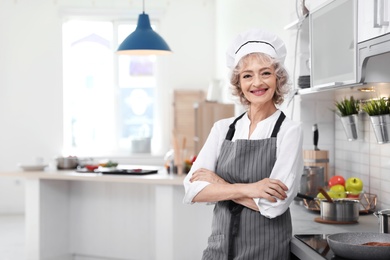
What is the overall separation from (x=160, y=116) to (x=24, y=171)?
339cm

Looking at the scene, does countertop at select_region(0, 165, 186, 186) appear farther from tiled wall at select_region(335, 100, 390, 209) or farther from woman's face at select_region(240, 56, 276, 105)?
woman's face at select_region(240, 56, 276, 105)

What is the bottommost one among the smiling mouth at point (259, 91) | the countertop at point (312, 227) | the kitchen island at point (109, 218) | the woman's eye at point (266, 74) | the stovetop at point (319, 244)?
the kitchen island at point (109, 218)

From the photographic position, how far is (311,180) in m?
3.41

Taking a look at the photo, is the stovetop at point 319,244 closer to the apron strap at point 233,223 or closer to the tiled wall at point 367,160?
the apron strap at point 233,223

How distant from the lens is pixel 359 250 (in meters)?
1.92

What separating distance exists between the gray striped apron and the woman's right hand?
0.10 m

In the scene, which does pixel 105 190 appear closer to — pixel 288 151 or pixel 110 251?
pixel 110 251

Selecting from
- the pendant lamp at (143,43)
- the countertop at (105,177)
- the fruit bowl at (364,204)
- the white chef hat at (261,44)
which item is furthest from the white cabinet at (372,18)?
the pendant lamp at (143,43)

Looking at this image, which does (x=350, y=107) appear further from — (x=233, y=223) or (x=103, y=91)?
(x=103, y=91)

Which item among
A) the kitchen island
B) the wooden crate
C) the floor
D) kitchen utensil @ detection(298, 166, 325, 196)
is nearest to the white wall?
the wooden crate

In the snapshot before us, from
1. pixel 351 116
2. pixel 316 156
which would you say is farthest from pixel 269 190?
pixel 316 156

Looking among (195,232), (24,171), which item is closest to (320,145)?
(195,232)

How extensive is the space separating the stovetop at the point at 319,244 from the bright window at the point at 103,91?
646cm

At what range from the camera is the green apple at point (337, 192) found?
3050mm
